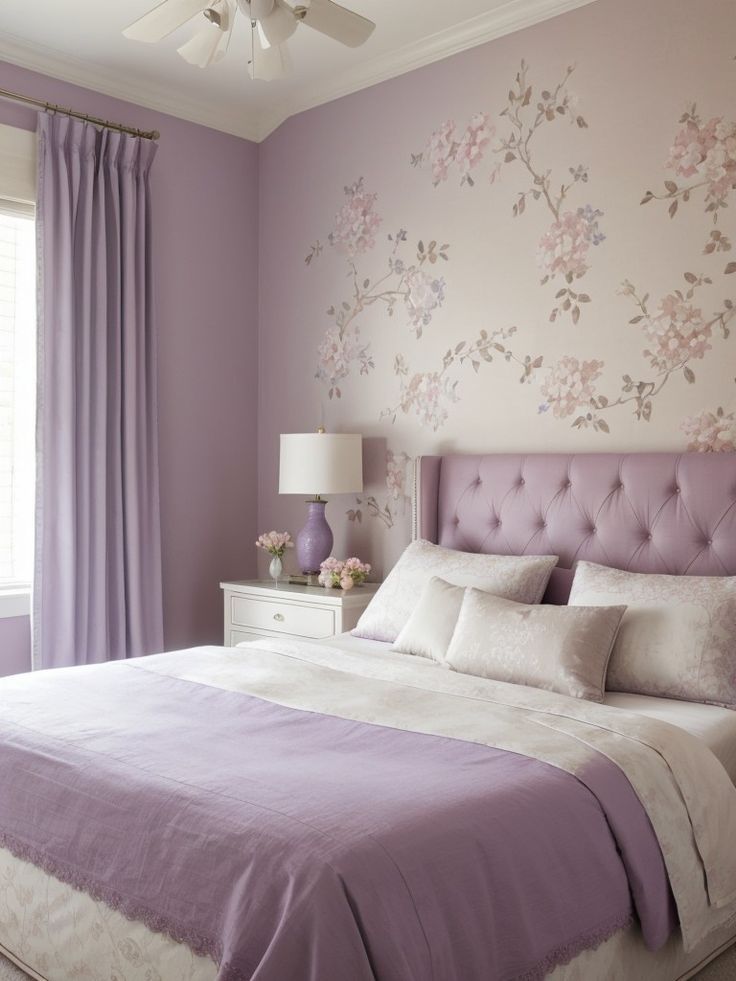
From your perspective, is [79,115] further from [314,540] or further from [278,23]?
[314,540]

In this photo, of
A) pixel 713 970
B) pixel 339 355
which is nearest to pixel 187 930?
pixel 713 970

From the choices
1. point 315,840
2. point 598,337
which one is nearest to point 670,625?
point 598,337

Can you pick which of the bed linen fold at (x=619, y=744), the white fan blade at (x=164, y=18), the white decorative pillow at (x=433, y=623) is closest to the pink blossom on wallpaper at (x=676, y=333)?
the white decorative pillow at (x=433, y=623)

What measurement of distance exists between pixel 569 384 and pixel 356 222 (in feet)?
4.46

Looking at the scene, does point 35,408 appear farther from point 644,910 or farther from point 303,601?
point 644,910

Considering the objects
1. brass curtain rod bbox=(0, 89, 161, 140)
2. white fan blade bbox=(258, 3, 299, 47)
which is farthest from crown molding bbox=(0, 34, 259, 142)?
white fan blade bbox=(258, 3, 299, 47)

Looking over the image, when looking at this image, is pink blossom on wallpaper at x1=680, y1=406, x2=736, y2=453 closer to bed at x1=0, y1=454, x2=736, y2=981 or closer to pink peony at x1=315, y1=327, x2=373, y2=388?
bed at x1=0, y1=454, x2=736, y2=981

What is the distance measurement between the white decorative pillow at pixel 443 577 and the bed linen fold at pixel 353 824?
780mm

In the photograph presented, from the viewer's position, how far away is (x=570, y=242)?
3506 mm

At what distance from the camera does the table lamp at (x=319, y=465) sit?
13.1ft

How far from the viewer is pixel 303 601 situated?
393cm

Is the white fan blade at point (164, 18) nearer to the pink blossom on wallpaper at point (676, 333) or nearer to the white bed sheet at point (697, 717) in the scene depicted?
the pink blossom on wallpaper at point (676, 333)

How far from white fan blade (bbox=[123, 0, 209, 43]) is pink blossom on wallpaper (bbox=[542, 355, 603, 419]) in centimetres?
170

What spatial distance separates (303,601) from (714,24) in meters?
2.49
